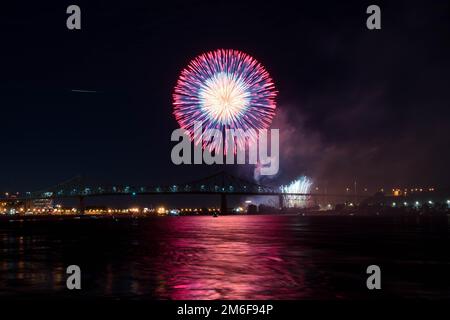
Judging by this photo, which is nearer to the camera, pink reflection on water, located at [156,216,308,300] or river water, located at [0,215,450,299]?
pink reflection on water, located at [156,216,308,300]

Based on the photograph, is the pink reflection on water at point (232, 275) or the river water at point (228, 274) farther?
the river water at point (228, 274)

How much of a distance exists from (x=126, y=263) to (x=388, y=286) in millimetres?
17890

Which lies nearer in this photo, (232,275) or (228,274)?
(232,275)
